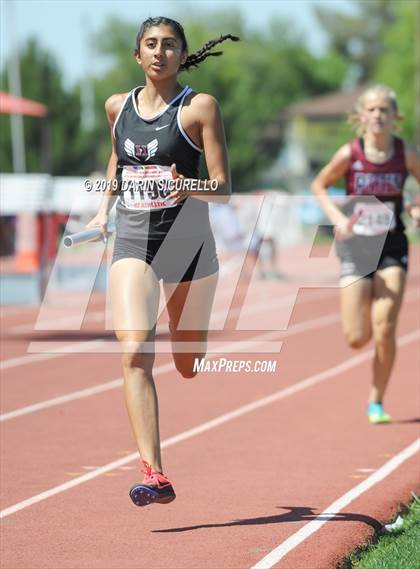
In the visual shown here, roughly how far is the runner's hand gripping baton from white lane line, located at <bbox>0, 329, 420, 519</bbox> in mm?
1459

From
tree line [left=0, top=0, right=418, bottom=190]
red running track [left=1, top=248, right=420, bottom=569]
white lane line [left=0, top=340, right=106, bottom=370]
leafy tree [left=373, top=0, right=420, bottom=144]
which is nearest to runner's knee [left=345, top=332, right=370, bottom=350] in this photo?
red running track [left=1, top=248, right=420, bottom=569]

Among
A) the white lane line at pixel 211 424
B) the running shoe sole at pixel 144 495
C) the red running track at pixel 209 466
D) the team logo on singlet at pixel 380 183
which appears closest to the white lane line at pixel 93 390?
the red running track at pixel 209 466

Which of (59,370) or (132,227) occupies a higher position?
(132,227)

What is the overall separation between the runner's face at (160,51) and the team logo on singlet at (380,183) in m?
3.41

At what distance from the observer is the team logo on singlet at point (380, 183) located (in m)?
9.38

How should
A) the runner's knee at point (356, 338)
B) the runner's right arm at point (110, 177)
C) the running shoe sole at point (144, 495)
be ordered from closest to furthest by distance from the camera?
1. the running shoe sole at point (144, 495)
2. the runner's right arm at point (110, 177)
3. the runner's knee at point (356, 338)

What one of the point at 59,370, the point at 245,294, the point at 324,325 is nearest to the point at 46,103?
the point at 245,294

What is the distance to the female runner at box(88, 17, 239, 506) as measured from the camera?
615 centimetres

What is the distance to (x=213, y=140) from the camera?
20.2ft

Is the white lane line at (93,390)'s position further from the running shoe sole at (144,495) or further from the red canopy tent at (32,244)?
the red canopy tent at (32,244)

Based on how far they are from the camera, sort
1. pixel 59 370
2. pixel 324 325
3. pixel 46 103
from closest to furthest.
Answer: pixel 59 370
pixel 324 325
pixel 46 103

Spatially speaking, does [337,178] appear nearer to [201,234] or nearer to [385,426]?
[385,426]

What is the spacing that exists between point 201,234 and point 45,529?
1585mm

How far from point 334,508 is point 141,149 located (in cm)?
208
